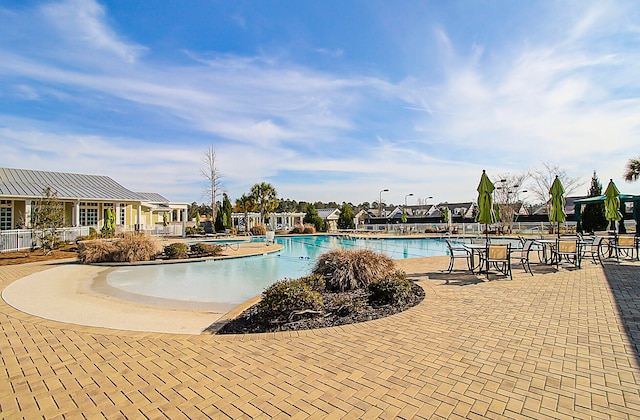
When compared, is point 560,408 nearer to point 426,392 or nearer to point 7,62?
point 426,392

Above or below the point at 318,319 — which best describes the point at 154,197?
above

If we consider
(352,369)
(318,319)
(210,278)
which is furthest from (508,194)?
(352,369)

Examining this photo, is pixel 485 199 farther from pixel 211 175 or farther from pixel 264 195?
pixel 211 175

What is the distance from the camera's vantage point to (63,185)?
81.5 ft

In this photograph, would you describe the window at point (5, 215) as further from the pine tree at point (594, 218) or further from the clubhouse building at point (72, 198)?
the pine tree at point (594, 218)

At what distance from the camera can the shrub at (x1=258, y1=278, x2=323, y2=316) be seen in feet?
15.8

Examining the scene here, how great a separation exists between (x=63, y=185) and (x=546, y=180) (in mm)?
40566

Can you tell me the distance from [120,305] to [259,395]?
16.9 ft

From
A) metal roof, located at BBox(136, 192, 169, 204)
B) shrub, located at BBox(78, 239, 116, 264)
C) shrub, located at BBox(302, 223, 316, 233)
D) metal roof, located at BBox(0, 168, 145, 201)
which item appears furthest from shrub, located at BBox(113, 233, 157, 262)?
metal roof, located at BBox(136, 192, 169, 204)

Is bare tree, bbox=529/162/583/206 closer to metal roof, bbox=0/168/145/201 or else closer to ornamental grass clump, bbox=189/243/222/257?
ornamental grass clump, bbox=189/243/222/257

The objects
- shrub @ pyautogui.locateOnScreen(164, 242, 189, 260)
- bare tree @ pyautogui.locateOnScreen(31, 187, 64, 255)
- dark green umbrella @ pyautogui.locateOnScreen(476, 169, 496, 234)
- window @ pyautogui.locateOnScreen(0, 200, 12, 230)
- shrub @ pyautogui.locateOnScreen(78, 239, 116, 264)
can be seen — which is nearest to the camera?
dark green umbrella @ pyautogui.locateOnScreen(476, 169, 496, 234)

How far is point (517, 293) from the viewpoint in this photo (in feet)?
20.3

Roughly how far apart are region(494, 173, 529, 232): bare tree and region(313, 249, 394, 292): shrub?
74.8 feet

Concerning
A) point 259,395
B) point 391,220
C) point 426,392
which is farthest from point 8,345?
point 391,220
